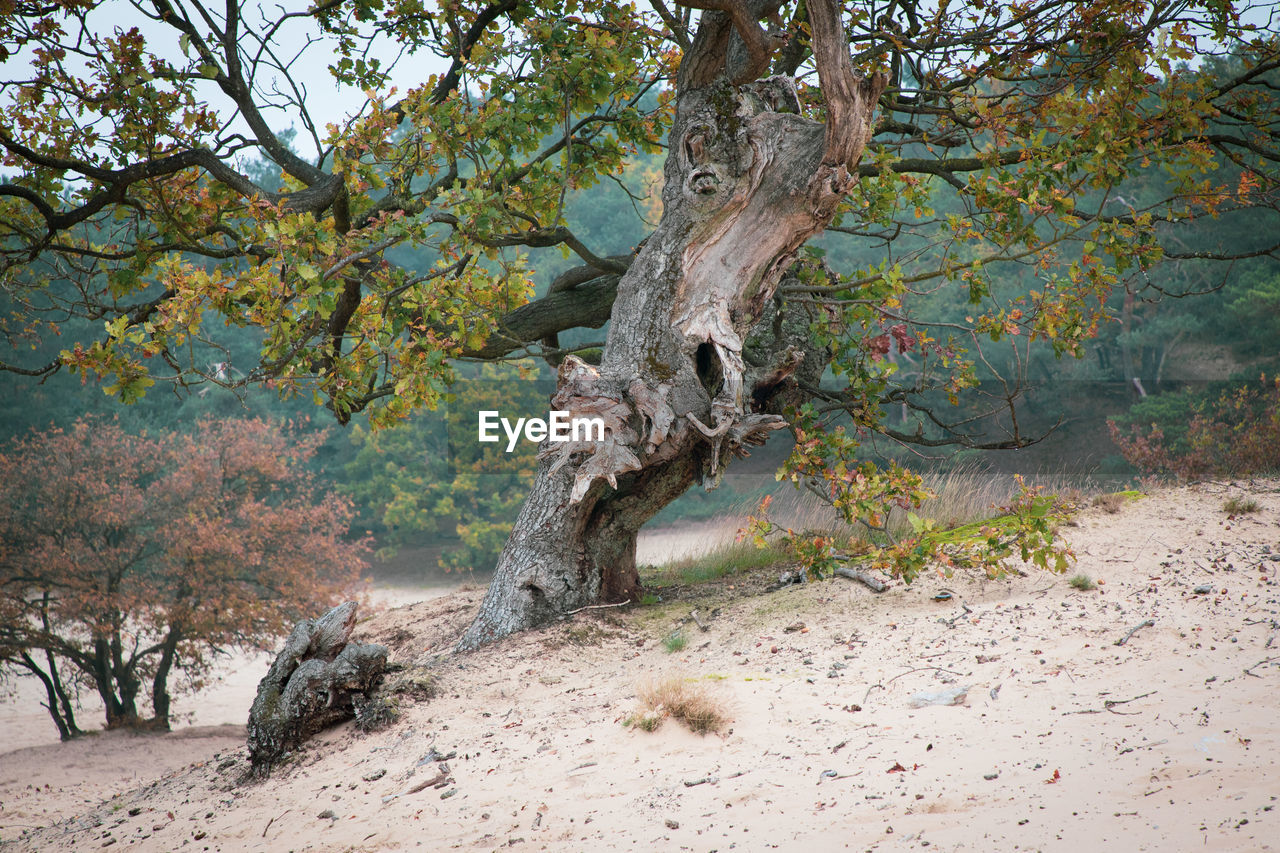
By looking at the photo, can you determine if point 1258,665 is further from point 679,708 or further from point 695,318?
point 695,318

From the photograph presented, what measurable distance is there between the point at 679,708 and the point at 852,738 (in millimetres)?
710

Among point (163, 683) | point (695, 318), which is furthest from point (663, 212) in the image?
point (163, 683)

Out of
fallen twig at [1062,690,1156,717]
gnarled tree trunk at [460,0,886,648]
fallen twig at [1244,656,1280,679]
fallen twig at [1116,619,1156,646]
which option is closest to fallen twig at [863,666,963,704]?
fallen twig at [1062,690,1156,717]

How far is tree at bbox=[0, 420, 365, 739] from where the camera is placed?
9.12 m

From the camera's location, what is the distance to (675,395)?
4.55 metres

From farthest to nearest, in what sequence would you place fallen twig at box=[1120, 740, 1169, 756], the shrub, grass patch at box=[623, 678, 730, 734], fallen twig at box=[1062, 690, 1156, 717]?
the shrub, grass patch at box=[623, 678, 730, 734], fallen twig at box=[1062, 690, 1156, 717], fallen twig at box=[1120, 740, 1169, 756]

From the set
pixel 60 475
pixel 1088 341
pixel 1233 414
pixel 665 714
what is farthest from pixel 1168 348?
pixel 60 475

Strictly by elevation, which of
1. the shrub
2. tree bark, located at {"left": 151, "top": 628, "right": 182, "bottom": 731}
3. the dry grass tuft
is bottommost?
tree bark, located at {"left": 151, "top": 628, "right": 182, "bottom": 731}

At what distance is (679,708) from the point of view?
3.46 meters

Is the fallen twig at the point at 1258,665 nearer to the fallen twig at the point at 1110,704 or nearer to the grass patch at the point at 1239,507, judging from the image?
the fallen twig at the point at 1110,704

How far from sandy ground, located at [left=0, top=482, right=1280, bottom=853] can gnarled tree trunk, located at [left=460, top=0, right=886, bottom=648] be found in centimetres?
48

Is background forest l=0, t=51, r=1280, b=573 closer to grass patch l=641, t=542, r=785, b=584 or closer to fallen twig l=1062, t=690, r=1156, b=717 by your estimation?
grass patch l=641, t=542, r=785, b=584

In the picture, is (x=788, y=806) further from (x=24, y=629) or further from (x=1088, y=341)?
(x=1088, y=341)

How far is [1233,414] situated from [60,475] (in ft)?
58.8
